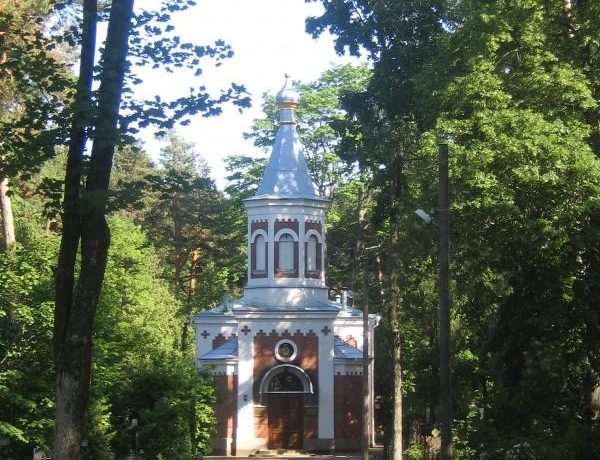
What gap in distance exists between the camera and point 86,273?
488 inches

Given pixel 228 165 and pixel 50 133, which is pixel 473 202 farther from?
pixel 228 165

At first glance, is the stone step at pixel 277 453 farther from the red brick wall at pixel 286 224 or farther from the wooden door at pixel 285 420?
the red brick wall at pixel 286 224

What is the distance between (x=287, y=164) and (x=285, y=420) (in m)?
10.4

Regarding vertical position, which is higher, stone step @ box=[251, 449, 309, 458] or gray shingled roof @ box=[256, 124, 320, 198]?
gray shingled roof @ box=[256, 124, 320, 198]

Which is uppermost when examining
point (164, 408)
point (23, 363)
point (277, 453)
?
point (23, 363)

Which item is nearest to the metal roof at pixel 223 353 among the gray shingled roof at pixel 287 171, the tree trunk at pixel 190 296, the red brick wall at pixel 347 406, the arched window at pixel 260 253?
the arched window at pixel 260 253

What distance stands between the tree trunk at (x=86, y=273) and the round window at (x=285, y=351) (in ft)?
81.5

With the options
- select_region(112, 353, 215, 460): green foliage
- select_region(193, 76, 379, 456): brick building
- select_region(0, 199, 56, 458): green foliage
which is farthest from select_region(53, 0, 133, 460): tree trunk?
select_region(193, 76, 379, 456): brick building

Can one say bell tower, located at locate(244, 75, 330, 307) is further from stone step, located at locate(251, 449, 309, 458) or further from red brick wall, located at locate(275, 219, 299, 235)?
stone step, located at locate(251, 449, 309, 458)

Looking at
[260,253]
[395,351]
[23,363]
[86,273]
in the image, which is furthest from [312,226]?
[86,273]

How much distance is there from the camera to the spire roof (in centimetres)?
3938

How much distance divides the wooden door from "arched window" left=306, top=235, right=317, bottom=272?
201 inches

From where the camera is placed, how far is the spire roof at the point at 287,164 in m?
39.4

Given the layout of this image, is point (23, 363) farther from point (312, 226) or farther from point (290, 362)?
point (312, 226)
